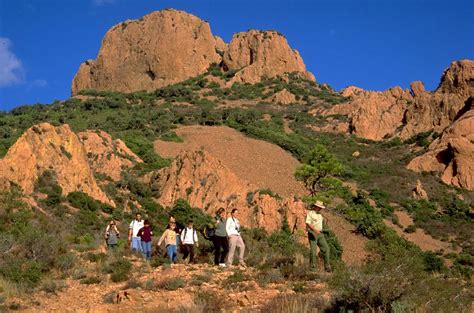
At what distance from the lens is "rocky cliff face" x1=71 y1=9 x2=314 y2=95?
73312 mm

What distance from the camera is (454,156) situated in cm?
4256

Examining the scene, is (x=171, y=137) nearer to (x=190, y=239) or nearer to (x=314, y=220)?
(x=190, y=239)

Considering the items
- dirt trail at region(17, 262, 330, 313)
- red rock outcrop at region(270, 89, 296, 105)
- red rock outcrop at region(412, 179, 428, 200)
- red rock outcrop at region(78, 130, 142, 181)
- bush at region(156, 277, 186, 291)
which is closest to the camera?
dirt trail at region(17, 262, 330, 313)

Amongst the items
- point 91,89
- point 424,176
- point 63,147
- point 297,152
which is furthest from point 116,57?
point 63,147

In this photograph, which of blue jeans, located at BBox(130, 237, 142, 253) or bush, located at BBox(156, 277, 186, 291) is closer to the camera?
bush, located at BBox(156, 277, 186, 291)

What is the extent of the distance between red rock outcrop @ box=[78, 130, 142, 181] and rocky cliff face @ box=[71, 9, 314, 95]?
37.7 metres

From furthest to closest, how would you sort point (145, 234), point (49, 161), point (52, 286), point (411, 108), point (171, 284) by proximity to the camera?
point (411, 108)
point (49, 161)
point (145, 234)
point (52, 286)
point (171, 284)

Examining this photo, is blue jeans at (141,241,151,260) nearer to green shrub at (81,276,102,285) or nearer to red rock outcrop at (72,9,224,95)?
green shrub at (81,276,102,285)

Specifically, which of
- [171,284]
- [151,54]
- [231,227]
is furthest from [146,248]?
[151,54]

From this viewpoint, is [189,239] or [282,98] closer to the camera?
[189,239]

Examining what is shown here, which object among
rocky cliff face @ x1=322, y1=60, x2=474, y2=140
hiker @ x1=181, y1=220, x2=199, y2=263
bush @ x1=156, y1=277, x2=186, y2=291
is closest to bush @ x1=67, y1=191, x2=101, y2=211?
hiker @ x1=181, y1=220, x2=199, y2=263

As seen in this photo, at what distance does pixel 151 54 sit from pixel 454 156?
42.9 meters

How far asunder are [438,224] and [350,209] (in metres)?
6.47

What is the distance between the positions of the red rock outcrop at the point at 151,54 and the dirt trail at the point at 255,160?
2718cm
